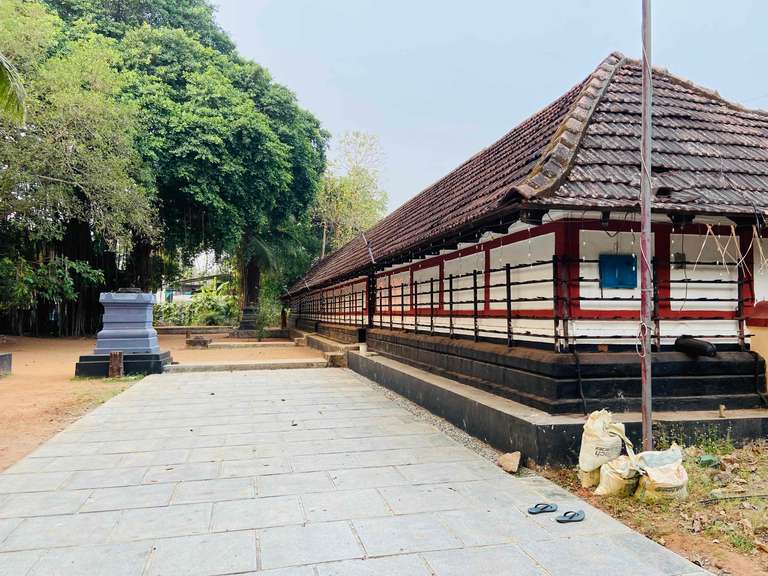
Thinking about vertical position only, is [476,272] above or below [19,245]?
below

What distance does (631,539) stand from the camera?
9.82ft

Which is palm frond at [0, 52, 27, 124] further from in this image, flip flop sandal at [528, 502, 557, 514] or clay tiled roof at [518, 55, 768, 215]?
flip flop sandal at [528, 502, 557, 514]

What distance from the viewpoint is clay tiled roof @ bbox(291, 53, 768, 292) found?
4.54 meters

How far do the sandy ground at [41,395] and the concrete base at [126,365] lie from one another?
0.31m

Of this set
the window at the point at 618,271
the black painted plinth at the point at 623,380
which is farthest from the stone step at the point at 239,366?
the window at the point at 618,271

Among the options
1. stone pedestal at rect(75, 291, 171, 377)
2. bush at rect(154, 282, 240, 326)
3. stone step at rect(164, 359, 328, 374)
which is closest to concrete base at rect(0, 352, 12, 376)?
stone pedestal at rect(75, 291, 171, 377)

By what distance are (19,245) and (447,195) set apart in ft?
50.2

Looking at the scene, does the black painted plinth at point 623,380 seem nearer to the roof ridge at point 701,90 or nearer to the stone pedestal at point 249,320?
the roof ridge at point 701,90

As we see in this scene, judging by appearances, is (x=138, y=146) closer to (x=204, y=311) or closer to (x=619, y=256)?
(x=619, y=256)

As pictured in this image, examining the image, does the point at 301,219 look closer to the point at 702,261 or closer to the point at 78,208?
the point at 78,208

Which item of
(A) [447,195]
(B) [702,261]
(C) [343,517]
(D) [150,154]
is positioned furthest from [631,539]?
(D) [150,154]

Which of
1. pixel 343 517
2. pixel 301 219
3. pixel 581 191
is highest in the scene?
pixel 301 219

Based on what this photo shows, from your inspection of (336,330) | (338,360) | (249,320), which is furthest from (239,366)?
(249,320)

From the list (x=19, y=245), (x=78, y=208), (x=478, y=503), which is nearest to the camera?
(x=478, y=503)
